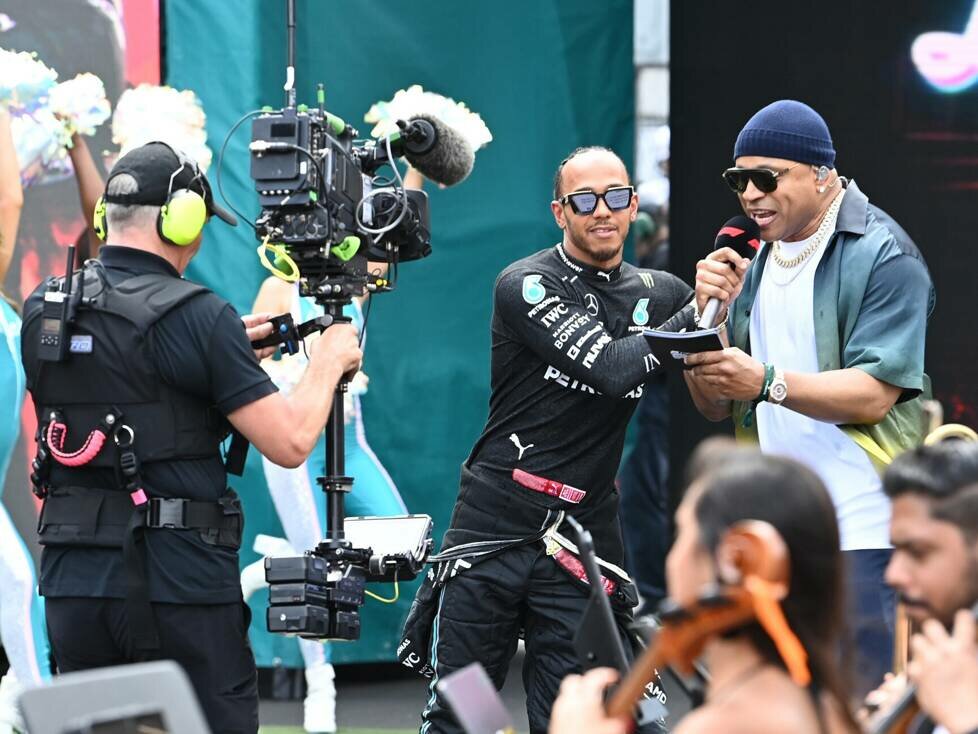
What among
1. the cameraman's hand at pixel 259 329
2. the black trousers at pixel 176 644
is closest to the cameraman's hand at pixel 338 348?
the cameraman's hand at pixel 259 329

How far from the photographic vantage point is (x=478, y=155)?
7000 millimetres

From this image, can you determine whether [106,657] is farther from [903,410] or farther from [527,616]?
[903,410]

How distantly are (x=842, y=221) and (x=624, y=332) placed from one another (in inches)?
30.9

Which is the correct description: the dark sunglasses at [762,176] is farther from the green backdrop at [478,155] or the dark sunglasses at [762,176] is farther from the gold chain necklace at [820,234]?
the green backdrop at [478,155]

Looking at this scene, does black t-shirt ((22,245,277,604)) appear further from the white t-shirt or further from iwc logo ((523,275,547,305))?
the white t-shirt

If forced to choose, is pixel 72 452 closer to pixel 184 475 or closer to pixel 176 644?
pixel 184 475

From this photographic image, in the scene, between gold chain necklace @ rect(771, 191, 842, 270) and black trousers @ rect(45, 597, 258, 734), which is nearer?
black trousers @ rect(45, 597, 258, 734)

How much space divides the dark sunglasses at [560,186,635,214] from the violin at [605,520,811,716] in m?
2.57

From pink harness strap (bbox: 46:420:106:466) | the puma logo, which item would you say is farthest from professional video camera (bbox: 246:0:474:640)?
pink harness strap (bbox: 46:420:106:466)

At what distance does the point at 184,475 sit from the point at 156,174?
785mm

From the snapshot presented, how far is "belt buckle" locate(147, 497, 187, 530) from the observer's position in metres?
3.72

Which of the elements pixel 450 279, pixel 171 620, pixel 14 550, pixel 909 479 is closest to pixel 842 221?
pixel 909 479

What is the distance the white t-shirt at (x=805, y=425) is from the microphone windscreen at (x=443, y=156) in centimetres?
97

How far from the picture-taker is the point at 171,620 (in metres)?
3.74
